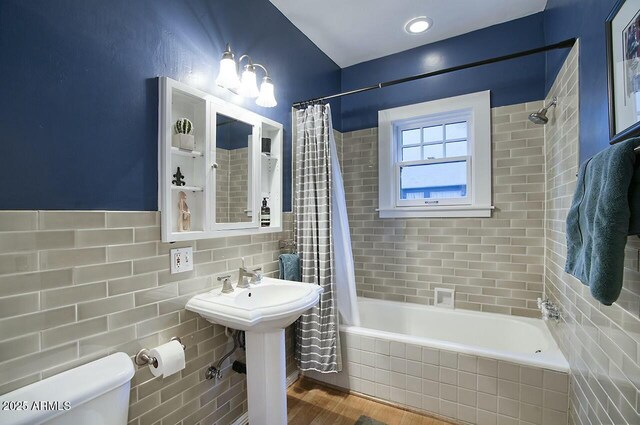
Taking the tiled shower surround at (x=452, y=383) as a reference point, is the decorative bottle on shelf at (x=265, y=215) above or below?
above

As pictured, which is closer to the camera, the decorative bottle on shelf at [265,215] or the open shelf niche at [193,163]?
the open shelf niche at [193,163]

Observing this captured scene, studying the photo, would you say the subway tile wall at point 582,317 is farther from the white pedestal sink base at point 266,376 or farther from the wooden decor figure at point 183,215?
the wooden decor figure at point 183,215

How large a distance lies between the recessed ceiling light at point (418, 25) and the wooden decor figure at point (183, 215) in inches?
88.1

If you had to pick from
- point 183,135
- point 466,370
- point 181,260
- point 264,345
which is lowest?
point 466,370

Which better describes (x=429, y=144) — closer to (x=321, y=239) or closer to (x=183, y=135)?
(x=321, y=239)

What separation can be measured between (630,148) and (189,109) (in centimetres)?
179

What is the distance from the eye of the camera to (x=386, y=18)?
2.25m

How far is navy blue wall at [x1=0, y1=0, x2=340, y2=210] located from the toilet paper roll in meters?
0.65

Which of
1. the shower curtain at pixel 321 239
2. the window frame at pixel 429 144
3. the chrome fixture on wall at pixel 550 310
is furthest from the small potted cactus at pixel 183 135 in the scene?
the chrome fixture on wall at pixel 550 310

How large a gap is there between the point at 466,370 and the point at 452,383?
0.13m

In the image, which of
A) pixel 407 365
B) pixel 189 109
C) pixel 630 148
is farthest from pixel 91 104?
pixel 407 365

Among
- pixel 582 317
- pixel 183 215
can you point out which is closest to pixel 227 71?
pixel 183 215

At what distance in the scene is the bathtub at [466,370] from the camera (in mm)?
1609

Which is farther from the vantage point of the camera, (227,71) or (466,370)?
(466,370)
